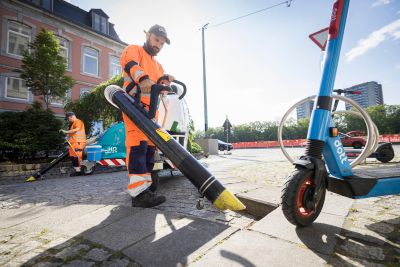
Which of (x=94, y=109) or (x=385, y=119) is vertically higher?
(x=385, y=119)

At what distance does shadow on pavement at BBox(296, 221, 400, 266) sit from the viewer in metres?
1.17

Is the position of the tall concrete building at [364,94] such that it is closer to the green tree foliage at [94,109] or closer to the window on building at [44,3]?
the green tree foliage at [94,109]

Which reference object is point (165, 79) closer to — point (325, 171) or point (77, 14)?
point (325, 171)

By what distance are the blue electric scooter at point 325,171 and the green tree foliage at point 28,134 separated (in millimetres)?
8379

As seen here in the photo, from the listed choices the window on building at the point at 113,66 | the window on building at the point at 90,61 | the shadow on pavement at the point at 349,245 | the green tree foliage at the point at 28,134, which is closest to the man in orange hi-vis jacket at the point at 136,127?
the shadow on pavement at the point at 349,245

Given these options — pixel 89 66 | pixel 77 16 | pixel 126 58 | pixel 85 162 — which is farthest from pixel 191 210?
pixel 77 16

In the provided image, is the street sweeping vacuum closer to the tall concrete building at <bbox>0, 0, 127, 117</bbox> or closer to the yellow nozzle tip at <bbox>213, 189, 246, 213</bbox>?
the yellow nozzle tip at <bbox>213, 189, 246, 213</bbox>

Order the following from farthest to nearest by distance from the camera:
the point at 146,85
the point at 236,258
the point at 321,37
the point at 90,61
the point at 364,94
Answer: the point at 90,61, the point at 321,37, the point at 146,85, the point at 364,94, the point at 236,258

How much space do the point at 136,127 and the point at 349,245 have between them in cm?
214

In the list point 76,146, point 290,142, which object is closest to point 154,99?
point 76,146

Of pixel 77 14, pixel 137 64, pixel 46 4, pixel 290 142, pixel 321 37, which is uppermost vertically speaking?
pixel 77 14

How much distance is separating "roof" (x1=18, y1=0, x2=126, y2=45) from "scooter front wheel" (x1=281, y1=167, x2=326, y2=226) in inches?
932

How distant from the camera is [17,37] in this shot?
17.0 m

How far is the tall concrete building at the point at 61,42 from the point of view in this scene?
16.3 metres
